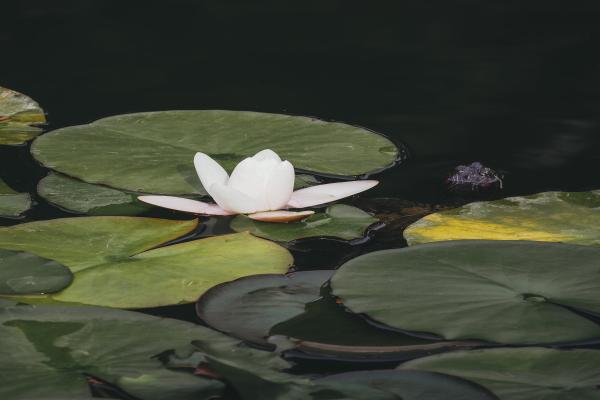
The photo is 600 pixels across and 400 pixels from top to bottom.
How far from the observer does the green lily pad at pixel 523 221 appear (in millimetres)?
1840

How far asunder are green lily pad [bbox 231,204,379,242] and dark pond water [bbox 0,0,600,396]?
4cm

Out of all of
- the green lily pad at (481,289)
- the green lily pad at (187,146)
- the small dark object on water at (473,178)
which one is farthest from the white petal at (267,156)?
the small dark object on water at (473,178)

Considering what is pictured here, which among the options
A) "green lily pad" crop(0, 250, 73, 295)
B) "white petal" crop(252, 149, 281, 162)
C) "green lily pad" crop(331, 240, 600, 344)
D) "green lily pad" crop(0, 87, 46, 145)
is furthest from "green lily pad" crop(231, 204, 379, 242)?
"green lily pad" crop(0, 87, 46, 145)

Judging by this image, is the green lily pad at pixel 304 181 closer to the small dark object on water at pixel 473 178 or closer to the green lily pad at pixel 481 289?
the small dark object on water at pixel 473 178

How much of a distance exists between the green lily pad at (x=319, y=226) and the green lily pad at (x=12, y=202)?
1.44 ft

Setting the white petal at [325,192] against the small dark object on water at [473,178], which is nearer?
the white petal at [325,192]

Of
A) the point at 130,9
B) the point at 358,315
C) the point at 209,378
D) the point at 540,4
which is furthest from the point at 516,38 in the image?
the point at 209,378

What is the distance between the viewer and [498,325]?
1459mm

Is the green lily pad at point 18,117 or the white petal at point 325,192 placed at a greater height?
the green lily pad at point 18,117

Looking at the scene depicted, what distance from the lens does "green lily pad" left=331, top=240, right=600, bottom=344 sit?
1460 millimetres

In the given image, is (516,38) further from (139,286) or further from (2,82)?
(139,286)

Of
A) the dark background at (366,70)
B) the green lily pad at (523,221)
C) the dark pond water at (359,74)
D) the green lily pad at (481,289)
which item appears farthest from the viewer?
the dark background at (366,70)

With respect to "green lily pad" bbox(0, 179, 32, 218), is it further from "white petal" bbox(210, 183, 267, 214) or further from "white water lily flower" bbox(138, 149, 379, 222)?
"white petal" bbox(210, 183, 267, 214)

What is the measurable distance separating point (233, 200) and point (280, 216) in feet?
0.31
